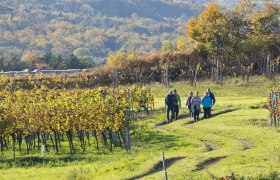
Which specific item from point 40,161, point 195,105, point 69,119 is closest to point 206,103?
point 195,105

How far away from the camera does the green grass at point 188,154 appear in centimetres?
2511

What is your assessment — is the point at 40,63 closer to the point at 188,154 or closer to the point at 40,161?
the point at 40,161

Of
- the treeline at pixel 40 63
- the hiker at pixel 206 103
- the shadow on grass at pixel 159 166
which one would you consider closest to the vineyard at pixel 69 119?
the hiker at pixel 206 103

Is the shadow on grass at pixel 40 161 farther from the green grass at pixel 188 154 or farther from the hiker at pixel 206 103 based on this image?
the hiker at pixel 206 103

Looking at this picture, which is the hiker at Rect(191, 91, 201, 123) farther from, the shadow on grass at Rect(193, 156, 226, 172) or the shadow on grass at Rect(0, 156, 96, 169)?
the shadow on grass at Rect(193, 156, 226, 172)

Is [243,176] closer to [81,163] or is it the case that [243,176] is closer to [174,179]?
[174,179]

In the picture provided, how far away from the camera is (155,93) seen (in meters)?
71.6

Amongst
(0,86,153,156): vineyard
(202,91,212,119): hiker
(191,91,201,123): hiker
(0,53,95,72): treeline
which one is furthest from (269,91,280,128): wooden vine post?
(0,53,95,72): treeline

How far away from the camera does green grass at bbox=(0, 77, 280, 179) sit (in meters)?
25.1

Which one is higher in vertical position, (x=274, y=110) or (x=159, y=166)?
(x=274, y=110)

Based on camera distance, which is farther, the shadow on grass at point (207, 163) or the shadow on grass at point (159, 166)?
Result: the shadow on grass at point (207, 163)

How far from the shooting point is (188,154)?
28.8 meters

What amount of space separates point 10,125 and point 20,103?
429 centimetres

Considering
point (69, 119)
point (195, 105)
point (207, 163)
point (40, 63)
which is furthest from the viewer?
point (40, 63)
